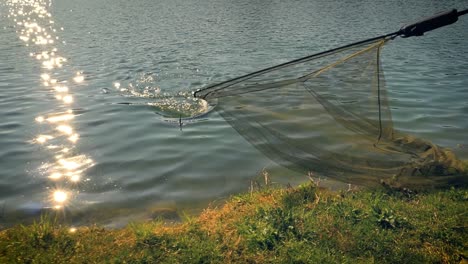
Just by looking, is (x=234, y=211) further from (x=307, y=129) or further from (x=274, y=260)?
(x=307, y=129)

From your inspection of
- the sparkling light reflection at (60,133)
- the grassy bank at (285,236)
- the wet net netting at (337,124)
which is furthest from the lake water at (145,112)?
the grassy bank at (285,236)

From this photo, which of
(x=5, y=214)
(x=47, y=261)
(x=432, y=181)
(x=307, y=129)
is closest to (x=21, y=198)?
(x=5, y=214)

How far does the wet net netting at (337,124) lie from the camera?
7074 millimetres

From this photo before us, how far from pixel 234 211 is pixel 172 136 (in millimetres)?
4132

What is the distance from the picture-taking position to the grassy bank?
5.14 m

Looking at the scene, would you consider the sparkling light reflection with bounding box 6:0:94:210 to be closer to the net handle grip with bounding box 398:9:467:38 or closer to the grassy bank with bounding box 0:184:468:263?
the grassy bank with bounding box 0:184:468:263

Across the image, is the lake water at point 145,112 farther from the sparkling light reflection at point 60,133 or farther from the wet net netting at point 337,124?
the wet net netting at point 337,124

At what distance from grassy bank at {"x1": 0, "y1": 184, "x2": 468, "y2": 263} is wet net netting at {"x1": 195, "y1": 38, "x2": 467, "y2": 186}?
71 cm

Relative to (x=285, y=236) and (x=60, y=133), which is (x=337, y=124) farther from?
(x=60, y=133)

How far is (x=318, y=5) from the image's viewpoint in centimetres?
4650

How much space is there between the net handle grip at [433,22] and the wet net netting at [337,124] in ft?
2.89

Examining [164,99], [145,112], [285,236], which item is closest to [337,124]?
[285,236]

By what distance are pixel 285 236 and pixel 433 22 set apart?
4820 mm

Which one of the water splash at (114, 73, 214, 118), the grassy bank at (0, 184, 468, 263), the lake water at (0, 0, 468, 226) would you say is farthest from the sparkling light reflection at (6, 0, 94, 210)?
the water splash at (114, 73, 214, 118)
